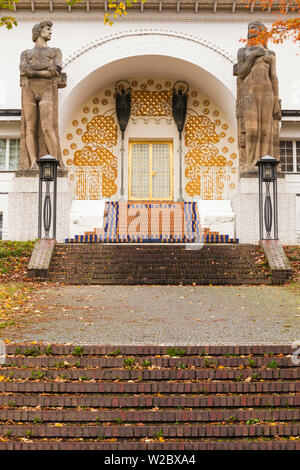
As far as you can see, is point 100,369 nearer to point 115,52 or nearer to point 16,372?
point 16,372

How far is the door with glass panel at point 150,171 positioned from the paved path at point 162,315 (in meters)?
9.90

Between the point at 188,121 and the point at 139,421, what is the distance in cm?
1679

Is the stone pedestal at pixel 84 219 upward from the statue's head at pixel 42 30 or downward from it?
downward

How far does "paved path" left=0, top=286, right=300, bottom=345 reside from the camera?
6.67m

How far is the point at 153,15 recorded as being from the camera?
64.8 feet

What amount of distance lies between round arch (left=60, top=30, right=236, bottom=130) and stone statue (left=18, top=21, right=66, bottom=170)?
271cm

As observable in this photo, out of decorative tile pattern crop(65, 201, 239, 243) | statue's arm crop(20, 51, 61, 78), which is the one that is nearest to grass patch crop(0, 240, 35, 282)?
decorative tile pattern crop(65, 201, 239, 243)

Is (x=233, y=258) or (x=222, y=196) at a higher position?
(x=222, y=196)

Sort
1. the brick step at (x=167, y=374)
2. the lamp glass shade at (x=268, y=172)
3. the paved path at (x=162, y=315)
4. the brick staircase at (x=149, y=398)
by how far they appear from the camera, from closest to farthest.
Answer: the brick staircase at (x=149, y=398), the brick step at (x=167, y=374), the paved path at (x=162, y=315), the lamp glass shade at (x=268, y=172)

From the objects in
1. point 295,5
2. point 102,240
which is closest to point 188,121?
point 295,5

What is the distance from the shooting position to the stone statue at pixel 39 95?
15.7 m

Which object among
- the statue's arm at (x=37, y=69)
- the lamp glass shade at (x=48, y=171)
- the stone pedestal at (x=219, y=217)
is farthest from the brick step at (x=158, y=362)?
the statue's arm at (x=37, y=69)

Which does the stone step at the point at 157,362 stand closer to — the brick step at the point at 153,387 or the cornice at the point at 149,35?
the brick step at the point at 153,387

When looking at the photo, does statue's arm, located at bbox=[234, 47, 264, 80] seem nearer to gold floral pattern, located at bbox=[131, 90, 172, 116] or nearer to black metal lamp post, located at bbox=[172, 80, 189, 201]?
black metal lamp post, located at bbox=[172, 80, 189, 201]
